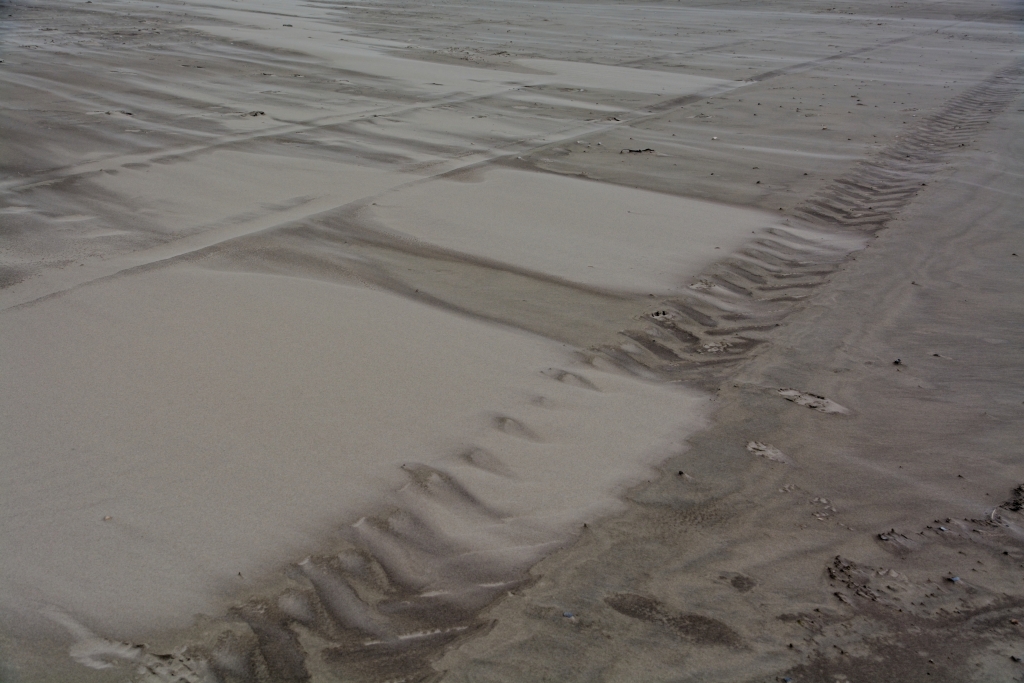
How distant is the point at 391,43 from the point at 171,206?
7.67 metres

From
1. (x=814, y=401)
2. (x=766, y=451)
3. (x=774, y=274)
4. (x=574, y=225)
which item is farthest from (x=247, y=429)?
(x=774, y=274)

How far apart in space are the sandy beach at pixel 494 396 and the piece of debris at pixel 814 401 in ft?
0.11

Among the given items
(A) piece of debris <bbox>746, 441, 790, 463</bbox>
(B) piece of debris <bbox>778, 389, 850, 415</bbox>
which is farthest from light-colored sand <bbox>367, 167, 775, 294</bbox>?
(A) piece of debris <bbox>746, 441, 790, 463</bbox>

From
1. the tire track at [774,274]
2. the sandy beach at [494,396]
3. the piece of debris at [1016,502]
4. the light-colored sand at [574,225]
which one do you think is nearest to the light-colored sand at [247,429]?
the sandy beach at [494,396]

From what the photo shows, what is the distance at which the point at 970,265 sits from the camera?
593 cm

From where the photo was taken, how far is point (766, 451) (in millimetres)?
3756

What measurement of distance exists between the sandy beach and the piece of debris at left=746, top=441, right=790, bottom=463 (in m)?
0.02

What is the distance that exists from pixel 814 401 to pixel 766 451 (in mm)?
578

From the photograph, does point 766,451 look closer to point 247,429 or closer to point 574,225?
point 247,429

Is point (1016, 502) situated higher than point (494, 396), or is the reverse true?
point (494, 396)

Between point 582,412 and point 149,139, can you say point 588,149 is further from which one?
point 582,412

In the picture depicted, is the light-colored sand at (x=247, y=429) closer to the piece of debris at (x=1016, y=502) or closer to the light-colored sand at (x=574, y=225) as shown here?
the light-colored sand at (x=574, y=225)

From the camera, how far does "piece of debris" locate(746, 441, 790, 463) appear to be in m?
3.71

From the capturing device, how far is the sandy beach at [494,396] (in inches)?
105
